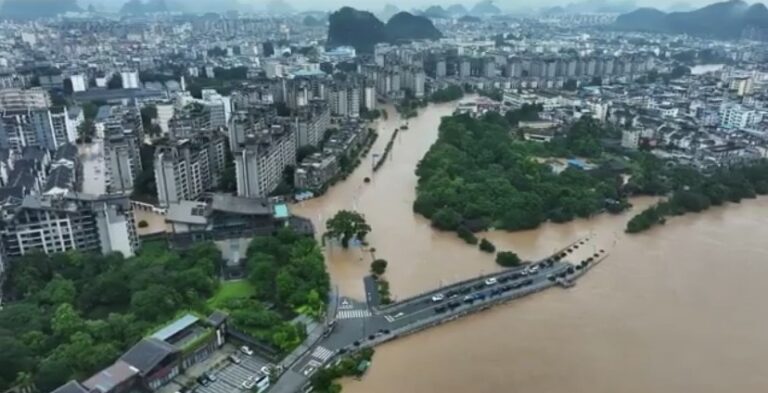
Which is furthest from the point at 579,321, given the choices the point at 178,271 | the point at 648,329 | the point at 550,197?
the point at 178,271

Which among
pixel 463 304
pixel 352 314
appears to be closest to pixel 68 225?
pixel 352 314

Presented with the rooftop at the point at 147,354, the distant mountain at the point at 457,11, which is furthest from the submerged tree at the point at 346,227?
the distant mountain at the point at 457,11

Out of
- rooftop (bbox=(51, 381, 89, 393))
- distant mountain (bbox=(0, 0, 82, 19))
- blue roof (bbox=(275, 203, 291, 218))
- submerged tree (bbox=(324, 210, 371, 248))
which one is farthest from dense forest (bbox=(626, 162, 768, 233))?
distant mountain (bbox=(0, 0, 82, 19))

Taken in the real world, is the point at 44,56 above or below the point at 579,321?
above

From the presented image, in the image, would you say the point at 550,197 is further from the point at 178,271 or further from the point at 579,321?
the point at 178,271

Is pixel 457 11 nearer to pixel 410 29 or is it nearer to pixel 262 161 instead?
pixel 410 29
